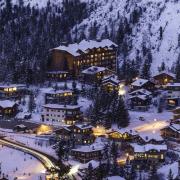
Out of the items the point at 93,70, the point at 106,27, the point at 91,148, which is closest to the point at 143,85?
the point at 93,70

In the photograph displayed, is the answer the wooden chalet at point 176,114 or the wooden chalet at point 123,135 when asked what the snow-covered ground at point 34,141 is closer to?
the wooden chalet at point 123,135

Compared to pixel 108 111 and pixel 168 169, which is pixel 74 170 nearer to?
pixel 168 169

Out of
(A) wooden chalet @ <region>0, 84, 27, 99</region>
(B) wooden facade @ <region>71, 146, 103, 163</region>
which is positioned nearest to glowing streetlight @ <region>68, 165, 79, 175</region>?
(B) wooden facade @ <region>71, 146, 103, 163</region>

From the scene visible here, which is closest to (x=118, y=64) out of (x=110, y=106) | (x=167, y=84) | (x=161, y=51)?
(x=161, y=51)

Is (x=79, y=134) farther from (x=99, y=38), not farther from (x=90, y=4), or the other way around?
(x=90, y=4)

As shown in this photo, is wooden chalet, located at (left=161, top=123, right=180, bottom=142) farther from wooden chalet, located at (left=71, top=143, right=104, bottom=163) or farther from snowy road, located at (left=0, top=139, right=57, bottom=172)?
snowy road, located at (left=0, top=139, right=57, bottom=172)
